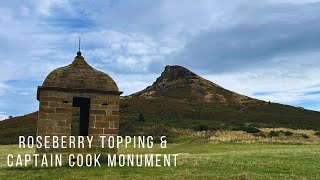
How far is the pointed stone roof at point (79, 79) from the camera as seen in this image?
1686 cm

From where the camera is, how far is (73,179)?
13133mm

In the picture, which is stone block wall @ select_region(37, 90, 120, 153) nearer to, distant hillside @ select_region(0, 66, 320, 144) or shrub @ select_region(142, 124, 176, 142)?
shrub @ select_region(142, 124, 176, 142)

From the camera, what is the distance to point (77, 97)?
670 inches

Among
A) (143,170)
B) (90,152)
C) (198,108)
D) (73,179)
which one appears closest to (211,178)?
(143,170)

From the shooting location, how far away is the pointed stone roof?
1686cm

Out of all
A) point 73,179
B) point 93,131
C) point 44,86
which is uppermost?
point 44,86

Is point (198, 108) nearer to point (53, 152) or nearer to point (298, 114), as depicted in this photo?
point (298, 114)

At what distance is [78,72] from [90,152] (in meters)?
3.45

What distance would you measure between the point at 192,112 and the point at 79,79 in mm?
65934

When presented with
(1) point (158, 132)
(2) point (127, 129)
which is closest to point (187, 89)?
(2) point (127, 129)

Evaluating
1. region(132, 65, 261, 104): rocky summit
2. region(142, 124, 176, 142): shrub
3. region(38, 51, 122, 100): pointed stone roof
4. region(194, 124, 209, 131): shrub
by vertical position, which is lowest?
region(142, 124, 176, 142): shrub

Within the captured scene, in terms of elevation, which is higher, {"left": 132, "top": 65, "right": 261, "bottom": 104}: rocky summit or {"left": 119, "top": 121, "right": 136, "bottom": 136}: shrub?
{"left": 132, "top": 65, "right": 261, "bottom": 104}: rocky summit

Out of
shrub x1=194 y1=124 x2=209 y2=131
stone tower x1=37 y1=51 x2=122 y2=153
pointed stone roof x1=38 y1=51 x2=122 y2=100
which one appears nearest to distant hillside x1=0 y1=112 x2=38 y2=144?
shrub x1=194 y1=124 x2=209 y2=131

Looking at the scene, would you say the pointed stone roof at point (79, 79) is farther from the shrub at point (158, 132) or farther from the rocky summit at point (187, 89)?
the rocky summit at point (187, 89)
